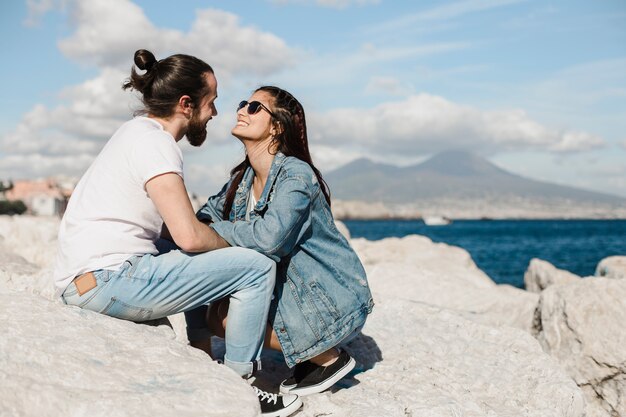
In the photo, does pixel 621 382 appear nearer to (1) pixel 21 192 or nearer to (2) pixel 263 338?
(2) pixel 263 338

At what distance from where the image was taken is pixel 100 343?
323 centimetres

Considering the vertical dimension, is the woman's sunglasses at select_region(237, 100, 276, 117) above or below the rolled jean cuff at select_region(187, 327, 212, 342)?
above

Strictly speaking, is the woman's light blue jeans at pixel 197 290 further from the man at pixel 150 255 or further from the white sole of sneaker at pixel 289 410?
the white sole of sneaker at pixel 289 410

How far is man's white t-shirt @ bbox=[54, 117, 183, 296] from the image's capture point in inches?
137

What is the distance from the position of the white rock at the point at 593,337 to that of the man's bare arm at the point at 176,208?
12.9 feet

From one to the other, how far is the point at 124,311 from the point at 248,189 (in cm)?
114

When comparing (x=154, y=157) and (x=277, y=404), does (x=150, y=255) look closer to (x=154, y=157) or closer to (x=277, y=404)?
(x=154, y=157)

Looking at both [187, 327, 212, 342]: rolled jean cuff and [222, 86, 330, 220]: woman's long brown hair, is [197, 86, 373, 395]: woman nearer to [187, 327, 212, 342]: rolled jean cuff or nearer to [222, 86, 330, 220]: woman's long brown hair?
[222, 86, 330, 220]: woman's long brown hair

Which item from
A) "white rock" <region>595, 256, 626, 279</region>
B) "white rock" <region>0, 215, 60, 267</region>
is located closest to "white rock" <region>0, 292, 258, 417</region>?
"white rock" <region>0, 215, 60, 267</region>

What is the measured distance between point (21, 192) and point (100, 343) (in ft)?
320

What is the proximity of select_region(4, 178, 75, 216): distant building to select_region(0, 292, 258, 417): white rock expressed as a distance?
67.1 meters

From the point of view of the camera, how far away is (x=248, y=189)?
422 centimetres

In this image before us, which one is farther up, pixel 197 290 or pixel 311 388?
pixel 197 290

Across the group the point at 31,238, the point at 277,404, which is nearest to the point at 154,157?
the point at 277,404
